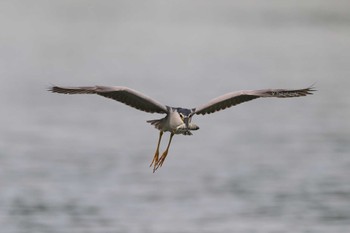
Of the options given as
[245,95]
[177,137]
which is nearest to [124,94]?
[245,95]

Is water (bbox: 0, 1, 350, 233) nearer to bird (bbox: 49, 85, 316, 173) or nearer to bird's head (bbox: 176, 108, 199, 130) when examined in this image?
bird (bbox: 49, 85, 316, 173)

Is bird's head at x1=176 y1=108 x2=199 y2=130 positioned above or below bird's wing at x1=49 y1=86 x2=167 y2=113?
below

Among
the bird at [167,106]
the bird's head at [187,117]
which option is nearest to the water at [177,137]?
the bird at [167,106]

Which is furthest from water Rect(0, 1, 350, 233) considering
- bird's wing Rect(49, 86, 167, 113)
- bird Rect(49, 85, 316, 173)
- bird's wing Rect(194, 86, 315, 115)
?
bird's wing Rect(49, 86, 167, 113)

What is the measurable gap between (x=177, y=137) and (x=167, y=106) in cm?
3202

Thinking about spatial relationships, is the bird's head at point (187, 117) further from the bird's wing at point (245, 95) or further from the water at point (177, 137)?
the water at point (177, 137)

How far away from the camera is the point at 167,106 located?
42.7ft

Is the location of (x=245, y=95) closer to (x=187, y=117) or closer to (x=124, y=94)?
(x=187, y=117)

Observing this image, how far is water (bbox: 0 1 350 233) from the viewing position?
106 feet

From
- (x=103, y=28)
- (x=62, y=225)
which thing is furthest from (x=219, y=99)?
(x=103, y=28)

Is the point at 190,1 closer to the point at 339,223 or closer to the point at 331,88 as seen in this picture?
the point at 331,88

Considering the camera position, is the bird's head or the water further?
the water

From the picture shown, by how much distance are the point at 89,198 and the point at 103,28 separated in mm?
59875

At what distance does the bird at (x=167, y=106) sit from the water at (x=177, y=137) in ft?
52.5
